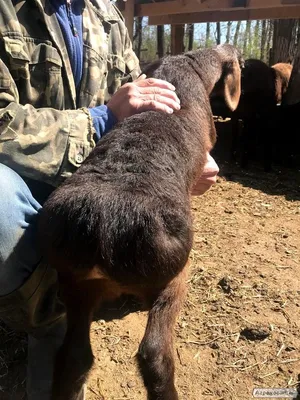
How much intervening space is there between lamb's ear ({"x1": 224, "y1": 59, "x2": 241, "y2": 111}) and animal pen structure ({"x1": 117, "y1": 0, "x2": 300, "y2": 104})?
2872 mm

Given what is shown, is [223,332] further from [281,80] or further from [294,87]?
[281,80]

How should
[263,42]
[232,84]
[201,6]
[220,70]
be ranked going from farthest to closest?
[263,42] → [201,6] → [232,84] → [220,70]

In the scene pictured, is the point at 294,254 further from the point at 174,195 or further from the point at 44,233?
the point at 44,233

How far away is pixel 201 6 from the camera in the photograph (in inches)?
264

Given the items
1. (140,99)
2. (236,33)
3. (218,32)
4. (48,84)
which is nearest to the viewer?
(140,99)

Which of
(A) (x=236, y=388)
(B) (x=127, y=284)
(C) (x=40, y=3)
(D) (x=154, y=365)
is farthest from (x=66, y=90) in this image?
(A) (x=236, y=388)

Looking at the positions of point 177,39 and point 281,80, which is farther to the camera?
point 177,39

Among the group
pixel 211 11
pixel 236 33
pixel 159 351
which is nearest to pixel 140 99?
pixel 159 351

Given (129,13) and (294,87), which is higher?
(129,13)

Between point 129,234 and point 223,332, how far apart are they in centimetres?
131

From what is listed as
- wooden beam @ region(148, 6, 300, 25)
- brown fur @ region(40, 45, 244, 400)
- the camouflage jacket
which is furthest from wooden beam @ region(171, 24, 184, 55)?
brown fur @ region(40, 45, 244, 400)

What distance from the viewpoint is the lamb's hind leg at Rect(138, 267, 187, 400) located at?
5.92 feet

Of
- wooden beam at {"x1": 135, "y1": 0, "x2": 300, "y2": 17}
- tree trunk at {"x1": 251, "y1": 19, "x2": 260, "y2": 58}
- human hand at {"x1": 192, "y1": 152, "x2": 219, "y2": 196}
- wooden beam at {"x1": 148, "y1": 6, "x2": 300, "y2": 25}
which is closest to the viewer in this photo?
human hand at {"x1": 192, "y1": 152, "x2": 219, "y2": 196}

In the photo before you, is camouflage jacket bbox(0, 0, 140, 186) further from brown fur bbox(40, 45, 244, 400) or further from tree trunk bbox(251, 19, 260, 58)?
tree trunk bbox(251, 19, 260, 58)
